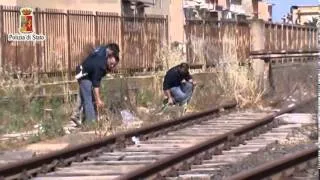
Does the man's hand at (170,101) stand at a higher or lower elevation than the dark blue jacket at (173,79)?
lower

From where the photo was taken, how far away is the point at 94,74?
1554cm

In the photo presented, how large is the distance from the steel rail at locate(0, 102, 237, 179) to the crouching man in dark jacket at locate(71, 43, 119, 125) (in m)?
1.36

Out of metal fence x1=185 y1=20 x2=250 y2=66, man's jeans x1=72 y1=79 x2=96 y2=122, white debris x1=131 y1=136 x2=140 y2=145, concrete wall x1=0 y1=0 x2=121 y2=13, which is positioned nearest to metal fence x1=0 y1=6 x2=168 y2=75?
metal fence x1=185 y1=20 x2=250 y2=66

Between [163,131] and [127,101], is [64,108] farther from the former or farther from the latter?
[163,131]

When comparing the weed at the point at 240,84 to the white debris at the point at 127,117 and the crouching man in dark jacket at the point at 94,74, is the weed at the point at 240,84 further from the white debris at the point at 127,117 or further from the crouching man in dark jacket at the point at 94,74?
the crouching man in dark jacket at the point at 94,74

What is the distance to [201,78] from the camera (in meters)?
25.1

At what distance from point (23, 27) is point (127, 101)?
3687 mm

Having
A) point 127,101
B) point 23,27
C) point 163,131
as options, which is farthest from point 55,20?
point 163,131

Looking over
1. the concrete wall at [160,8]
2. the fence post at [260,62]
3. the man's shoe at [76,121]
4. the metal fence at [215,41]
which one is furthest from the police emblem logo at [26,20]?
the concrete wall at [160,8]

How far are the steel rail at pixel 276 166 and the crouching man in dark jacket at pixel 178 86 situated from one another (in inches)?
354

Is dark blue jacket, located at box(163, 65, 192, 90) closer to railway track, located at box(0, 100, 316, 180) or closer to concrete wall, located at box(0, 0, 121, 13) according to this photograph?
railway track, located at box(0, 100, 316, 180)

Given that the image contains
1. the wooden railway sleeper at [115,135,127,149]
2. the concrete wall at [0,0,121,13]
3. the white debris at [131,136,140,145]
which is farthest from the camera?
the concrete wall at [0,0,121,13]

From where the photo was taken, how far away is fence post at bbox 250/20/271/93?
2386 cm

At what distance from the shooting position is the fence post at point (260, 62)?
78.3ft
